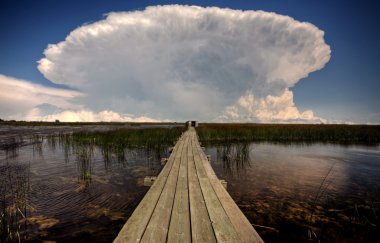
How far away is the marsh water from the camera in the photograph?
426cm

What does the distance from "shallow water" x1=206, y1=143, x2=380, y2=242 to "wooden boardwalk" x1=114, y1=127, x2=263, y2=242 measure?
3.68 feet

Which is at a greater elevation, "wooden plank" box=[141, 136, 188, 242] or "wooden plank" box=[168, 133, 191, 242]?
"wooden plank" box=[141, 136, 188, 242]

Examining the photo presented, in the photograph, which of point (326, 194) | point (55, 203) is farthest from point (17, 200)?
point (326, 194)

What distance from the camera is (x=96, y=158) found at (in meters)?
11.2

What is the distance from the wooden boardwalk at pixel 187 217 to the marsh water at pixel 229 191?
3.65ft

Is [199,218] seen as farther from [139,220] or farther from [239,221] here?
[139,220]

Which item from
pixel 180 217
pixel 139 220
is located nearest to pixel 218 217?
pixel 180 217

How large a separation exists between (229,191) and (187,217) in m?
4.15

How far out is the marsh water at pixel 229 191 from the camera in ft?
14.0

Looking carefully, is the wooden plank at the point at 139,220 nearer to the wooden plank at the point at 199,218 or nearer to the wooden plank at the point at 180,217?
the wooden plank at the point at 180,217

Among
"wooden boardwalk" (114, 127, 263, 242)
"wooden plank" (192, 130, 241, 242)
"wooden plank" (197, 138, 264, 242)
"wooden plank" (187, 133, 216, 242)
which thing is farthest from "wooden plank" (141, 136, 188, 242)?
"wooden plank" (197, 138, 264, 242)

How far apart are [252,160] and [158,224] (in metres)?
10.00

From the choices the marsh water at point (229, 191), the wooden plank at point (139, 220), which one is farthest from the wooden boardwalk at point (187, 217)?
the marsh water at point (229, 191)

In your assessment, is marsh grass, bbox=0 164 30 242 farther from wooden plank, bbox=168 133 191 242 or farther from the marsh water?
wooden plank, bbox=168 133 191 242
